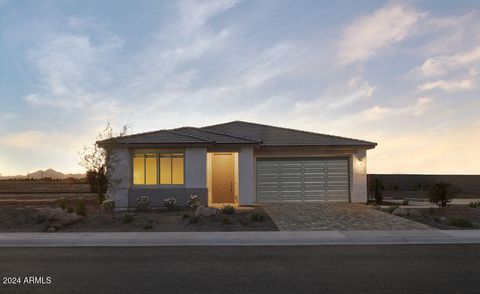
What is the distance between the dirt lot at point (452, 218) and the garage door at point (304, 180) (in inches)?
211

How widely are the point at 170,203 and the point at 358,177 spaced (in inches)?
428

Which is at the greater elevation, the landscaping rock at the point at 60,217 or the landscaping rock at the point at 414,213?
the landscaping rock at the point at 60,217

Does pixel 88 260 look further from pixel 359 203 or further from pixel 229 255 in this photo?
pixel 359 203

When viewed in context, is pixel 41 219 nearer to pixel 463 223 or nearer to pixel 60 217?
pixel 60 217

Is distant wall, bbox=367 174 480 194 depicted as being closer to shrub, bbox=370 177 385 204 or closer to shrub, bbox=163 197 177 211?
shrub, bbox=370 177 385 204

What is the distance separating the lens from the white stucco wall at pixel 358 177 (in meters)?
25.0

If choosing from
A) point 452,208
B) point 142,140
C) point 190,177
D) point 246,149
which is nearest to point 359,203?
point 452,208

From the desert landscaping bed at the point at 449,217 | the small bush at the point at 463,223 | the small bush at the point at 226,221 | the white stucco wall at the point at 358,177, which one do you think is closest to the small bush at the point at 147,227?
the small bush at the point at 226,221

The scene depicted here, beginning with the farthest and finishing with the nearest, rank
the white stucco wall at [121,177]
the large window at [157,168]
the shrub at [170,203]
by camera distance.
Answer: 1. the large window at [157,168]
2. the white stucco wall at [121,177]
3. the shrub at [170,203]

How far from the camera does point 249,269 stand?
31.0 feet

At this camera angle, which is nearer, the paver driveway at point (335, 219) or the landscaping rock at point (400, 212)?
the paver driveway at point (335, 219)

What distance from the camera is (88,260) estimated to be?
1061 cm

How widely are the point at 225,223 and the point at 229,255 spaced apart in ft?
17.0

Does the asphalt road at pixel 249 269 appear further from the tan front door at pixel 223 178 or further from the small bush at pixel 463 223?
the tan front door at pixel 223 178
